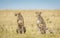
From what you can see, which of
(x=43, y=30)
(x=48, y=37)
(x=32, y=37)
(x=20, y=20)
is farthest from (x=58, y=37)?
(x=20, y=20)

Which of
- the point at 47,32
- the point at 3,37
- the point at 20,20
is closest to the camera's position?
the point at 3,37

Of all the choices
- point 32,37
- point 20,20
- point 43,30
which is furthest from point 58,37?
point 20,20

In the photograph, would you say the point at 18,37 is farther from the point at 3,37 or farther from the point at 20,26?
the point at 20,26

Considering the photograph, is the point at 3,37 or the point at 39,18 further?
the point at 39,18

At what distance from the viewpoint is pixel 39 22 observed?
602 inches

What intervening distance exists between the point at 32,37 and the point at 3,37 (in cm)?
150

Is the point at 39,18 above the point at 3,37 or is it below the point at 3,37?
above

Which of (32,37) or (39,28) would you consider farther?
(39,28)

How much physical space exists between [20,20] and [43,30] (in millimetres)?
1643

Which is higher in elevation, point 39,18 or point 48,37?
point 39,18

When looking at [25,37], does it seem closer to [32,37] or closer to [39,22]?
[32,37]

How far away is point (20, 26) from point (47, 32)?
183 centimetres

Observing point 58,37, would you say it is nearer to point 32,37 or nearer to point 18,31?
point 32,37

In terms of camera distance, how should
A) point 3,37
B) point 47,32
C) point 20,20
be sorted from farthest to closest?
point 20,20 < point 47,32 < point 3,37
